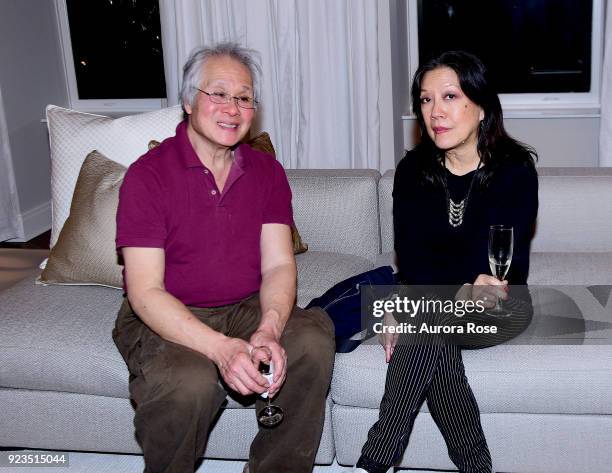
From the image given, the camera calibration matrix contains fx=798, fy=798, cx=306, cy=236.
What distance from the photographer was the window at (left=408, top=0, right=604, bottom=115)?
Result: 4070 mm

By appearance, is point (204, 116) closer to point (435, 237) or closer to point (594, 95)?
point (435, 237)

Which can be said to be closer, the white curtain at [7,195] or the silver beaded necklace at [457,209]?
the silver beaded necklace at [457,209]

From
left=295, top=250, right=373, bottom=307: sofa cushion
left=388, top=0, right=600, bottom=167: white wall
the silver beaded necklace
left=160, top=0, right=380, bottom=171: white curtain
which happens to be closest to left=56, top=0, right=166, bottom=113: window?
left=160, top=0, right=380, bottom=171: white curtain

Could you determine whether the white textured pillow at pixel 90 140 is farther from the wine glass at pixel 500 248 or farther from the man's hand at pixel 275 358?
the wine glass at pixel 500 248

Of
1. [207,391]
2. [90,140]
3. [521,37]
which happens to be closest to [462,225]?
[207,391]

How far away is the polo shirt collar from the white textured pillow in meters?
0.50

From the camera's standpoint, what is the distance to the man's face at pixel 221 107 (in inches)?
82.2

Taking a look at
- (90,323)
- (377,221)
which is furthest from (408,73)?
(90,323)

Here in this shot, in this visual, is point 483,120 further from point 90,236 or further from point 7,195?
point 7,195

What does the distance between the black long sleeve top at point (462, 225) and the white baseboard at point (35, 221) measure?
9.50 feet

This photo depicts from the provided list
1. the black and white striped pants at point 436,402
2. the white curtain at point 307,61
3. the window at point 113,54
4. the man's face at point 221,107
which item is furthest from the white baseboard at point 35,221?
the black and white striped pants at point 436,402

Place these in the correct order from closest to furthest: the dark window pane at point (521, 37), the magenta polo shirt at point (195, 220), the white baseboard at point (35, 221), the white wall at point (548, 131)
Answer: the magenta polo shirt at point (195, 220)
the white wall at point (548, 131)
the dark window pane at point (521, 37)
the white baseboard at point (35, 221)

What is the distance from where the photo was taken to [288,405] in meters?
1.93

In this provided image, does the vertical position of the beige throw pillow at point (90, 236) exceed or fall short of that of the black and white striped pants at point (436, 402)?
it exceeds it
